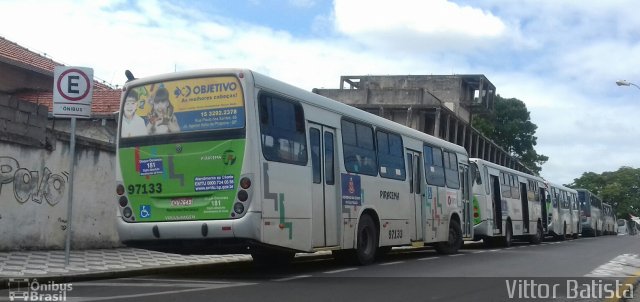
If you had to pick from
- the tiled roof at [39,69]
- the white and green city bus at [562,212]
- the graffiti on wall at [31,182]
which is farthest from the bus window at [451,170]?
the white and green city bus at [562,212]

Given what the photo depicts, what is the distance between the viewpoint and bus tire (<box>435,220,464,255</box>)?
1697 centimetres

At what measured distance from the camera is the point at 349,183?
12.0 metres

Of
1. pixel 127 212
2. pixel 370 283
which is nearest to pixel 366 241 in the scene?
pixel 370 283

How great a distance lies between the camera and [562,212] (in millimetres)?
34500

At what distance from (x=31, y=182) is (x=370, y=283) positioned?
7.65m

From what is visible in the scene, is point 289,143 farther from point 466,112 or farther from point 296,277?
point 466,112

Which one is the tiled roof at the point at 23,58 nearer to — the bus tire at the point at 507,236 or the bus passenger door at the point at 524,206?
the bus tire at the point at 507,236

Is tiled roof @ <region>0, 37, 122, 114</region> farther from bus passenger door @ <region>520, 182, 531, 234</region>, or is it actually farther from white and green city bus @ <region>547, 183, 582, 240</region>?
white and green city bus @ <region>547, 183, 582, 240</region>

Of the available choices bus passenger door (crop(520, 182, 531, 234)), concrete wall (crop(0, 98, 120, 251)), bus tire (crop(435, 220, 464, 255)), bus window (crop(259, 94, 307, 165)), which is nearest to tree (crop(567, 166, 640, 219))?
bus passenger door (crop(520, 182, 531, 234))

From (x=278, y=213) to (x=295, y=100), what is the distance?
203cm

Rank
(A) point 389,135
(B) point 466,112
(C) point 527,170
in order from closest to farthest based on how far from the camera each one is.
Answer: (A) point 389,135, (B) point 466,112, (C) point 527,170

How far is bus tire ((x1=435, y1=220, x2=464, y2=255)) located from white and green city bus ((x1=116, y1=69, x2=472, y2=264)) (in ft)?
18.4

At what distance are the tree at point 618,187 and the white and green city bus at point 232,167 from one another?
9738 cm

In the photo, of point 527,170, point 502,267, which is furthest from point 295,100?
point 527,170
